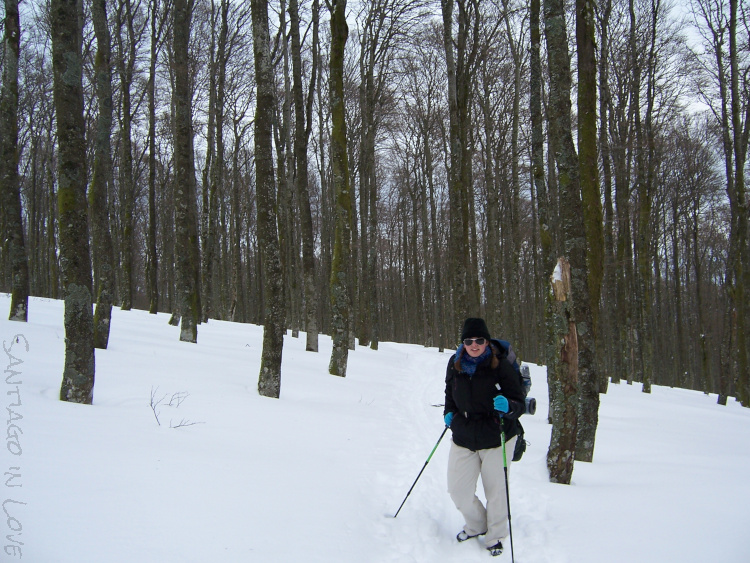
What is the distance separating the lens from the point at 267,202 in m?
7.12

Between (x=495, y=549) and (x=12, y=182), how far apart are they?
10.4 m

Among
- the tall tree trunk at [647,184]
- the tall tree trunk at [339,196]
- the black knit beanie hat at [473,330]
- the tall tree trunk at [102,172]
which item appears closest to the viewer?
the black knit beanie hat at [473,330]

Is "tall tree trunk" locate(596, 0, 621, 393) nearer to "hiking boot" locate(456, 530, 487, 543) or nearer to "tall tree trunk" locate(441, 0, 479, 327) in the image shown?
"tall tree trunk" locate(441, 0, 479, 327)

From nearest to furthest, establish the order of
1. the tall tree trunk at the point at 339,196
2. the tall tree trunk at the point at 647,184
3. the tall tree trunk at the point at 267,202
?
the tall tree trunk at the point at 267,202 < the tall tree trunk at the point at 339,196 < the tall tree trunk at the point at 647,184

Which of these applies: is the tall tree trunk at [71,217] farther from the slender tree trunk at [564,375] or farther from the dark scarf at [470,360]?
the slender tree trunk at [564,375]

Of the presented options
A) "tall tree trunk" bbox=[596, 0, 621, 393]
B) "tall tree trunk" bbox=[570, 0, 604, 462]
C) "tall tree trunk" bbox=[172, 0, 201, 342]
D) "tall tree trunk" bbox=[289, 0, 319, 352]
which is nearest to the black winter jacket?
"tall tree trunk" bbox=[570, 0, 604, 462]

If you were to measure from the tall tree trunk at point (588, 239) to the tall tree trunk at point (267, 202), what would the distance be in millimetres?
4236

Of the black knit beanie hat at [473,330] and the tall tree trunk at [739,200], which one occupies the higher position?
the tall tree trunk at [739,200]

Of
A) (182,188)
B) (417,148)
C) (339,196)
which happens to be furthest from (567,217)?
(417,148)

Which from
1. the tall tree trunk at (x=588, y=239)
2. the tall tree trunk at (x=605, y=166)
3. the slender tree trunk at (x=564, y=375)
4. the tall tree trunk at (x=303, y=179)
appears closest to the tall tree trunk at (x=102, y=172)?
the tall tree trunk at (x=303, y=179)

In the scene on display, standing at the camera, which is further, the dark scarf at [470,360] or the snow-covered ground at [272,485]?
the dark scarf at [470,360]

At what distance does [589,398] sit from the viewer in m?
6.23

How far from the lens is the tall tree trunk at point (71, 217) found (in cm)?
494

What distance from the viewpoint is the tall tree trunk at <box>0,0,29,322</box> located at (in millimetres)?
8695
